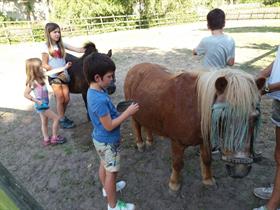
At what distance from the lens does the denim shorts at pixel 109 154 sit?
2.79m

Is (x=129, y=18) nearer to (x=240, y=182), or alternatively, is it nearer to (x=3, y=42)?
(x=3, y=42)

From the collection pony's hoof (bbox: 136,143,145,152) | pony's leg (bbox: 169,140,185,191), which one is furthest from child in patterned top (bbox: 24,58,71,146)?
pony's leg (bbox: 169,140,185,191)

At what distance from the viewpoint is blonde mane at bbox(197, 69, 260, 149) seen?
Answer: 230 cm

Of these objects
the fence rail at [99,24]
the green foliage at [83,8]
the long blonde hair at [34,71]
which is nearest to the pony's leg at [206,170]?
the long blonde hair at [34,71]

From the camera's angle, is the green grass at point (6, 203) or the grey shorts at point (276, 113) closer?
the green grass at point (6, 203)

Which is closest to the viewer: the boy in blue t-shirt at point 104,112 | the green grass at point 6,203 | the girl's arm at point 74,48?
the green grass at point 6,203

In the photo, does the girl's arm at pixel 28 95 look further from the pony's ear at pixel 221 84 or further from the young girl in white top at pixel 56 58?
the pony's ear at pixel 221 84

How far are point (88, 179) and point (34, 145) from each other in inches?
56.8

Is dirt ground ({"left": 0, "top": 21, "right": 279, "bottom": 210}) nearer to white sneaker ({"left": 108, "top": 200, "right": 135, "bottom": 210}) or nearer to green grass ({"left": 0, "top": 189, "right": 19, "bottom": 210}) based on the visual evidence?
white sneaker ({"left": 108, "top": 200, "right": 135, "bottom": 210})

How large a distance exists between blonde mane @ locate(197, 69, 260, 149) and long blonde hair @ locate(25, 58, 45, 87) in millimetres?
2543

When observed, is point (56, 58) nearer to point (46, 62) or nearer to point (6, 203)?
point (46, 62)

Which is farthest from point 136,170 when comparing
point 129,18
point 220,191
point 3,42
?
point 129,18

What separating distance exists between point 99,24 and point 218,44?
68.7ft

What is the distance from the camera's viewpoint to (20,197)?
3.63 ft
